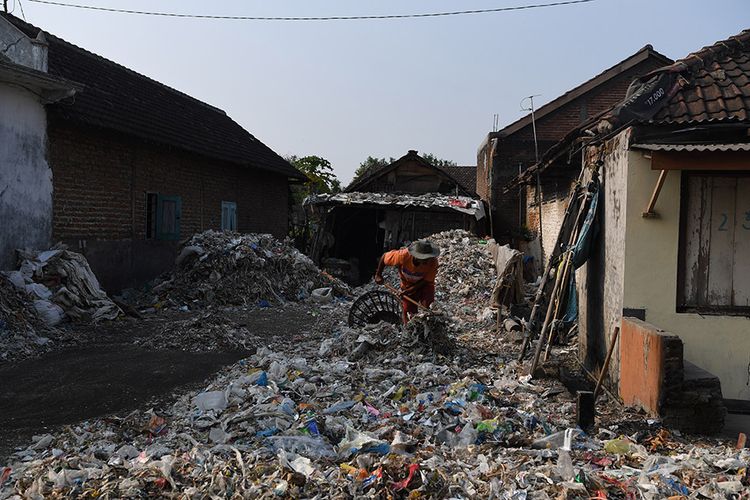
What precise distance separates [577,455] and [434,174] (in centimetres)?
2001

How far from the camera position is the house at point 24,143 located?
9.83m

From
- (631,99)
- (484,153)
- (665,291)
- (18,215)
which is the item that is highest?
(484,153)

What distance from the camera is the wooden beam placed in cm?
578

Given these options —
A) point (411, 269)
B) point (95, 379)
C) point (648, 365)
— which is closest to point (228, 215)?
point (411, 269)

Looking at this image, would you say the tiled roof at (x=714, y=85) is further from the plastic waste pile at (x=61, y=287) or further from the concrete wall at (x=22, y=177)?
the concrete wall at (x=22, y=177)

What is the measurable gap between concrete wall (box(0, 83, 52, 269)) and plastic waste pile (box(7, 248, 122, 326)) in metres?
0.38

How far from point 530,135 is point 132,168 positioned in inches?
607

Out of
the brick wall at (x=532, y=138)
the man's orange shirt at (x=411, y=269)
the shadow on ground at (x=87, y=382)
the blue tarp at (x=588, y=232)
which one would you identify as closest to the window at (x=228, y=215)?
the shadow on ground at (x=87, y=382)

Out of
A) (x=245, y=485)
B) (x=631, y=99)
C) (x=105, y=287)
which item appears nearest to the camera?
(x=245, y=485)

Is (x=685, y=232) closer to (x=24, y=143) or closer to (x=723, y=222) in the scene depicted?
(x=723, y=222)

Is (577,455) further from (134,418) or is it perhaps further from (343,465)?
(134,418)

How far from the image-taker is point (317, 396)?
5648 millimetres

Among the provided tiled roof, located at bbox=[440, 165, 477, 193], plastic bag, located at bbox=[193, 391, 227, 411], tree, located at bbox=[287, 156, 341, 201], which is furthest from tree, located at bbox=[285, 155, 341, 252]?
plastic bag, located at bbox=[193, 391, 227, 411]

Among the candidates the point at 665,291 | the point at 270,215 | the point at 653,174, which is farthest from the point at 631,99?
the point at 270,215
